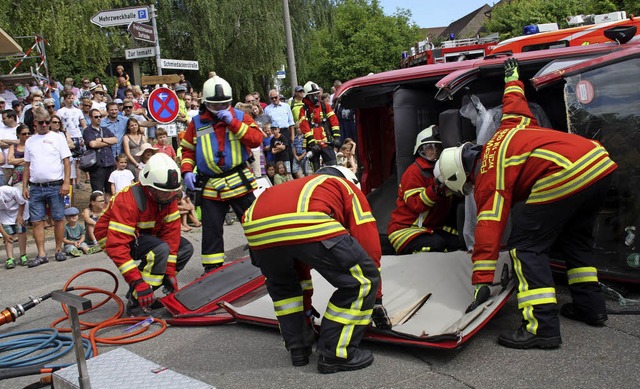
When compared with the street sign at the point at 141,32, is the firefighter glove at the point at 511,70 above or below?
below

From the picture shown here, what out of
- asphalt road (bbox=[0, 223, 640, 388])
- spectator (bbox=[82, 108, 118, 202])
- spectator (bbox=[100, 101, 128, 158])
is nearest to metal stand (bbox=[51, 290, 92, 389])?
asphalt road (bbox=[0, 223, 640, 388])

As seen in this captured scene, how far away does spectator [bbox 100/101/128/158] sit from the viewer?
9555 mm

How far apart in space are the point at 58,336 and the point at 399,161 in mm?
3332

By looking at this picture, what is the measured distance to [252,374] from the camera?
3.94 m

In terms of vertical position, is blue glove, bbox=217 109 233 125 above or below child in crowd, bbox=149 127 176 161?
above

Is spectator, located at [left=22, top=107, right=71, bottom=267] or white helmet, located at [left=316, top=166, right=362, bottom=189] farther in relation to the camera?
spectator, located at [left=22, top=107, right=71, bottom=267]

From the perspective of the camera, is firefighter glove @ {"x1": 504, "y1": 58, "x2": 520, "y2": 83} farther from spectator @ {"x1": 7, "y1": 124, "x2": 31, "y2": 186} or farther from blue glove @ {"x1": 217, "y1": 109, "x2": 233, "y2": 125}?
spectator @ {"x1": 7, "y1": 124, "x2": 31, "y2": 186}

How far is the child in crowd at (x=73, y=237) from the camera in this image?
825cm

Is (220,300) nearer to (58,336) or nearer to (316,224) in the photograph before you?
(58,336)

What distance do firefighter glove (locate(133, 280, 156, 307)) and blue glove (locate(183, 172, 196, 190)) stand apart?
1188 millimetres

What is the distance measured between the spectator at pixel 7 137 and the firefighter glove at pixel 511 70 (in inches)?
282

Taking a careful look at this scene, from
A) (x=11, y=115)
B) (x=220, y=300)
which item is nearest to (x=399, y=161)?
(x=220, y=300)

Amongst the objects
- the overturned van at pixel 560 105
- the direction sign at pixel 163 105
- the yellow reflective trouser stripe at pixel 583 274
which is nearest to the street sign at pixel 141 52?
the direction sign at pixel 163 105

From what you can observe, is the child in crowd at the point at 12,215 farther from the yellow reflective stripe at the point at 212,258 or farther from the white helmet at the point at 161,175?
the white helmet at the point at 161,175
